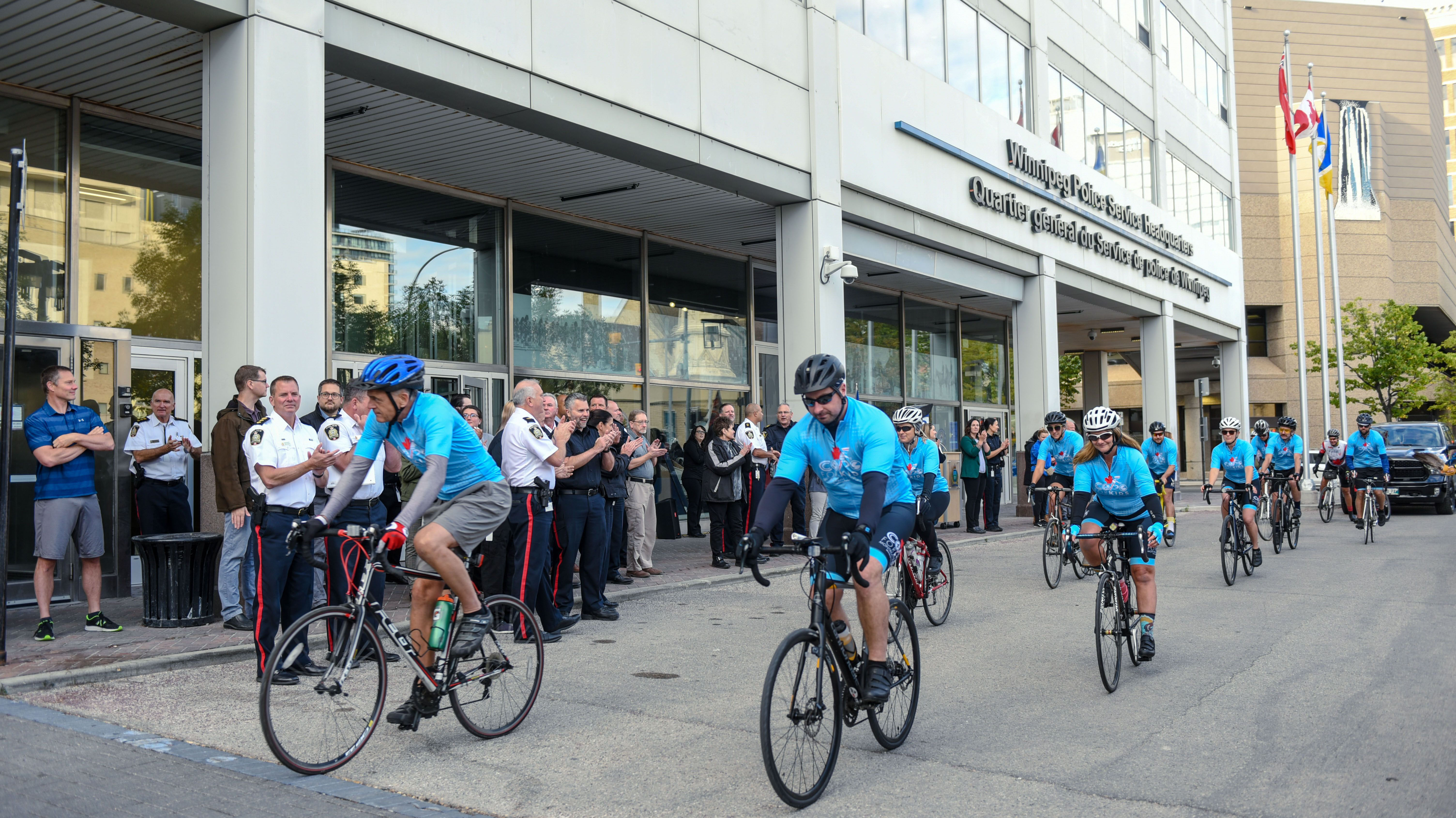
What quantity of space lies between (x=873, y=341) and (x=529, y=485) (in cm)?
1670

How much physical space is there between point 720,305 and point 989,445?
5.35 m

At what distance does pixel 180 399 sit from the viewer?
1212 cm

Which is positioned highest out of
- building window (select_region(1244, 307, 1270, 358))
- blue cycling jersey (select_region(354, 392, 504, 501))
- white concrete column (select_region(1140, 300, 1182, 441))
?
building window (select_region(1244, 307, 1270, 358))

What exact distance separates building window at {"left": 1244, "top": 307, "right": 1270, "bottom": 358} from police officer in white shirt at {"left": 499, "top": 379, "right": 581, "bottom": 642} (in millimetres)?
53007

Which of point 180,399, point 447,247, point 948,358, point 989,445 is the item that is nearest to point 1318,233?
point 948,358

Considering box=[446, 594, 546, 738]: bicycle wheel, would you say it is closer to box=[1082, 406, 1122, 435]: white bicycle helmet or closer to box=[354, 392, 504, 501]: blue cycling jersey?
box=[354, 392, 504, 501]: blue cycling jersey

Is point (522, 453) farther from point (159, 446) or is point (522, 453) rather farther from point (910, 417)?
point (159, 446)

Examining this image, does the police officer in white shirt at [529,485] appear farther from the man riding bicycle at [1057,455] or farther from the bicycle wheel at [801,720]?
the man riding bicycle at [1057,455]

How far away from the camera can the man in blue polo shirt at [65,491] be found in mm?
8453

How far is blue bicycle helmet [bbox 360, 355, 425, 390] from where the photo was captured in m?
5.39

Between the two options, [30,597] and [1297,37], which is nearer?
[30,597]

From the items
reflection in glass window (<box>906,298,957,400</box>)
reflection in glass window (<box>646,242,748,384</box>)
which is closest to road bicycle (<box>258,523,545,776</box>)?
reflection in glass window (<box>646,242,748,384</box>)

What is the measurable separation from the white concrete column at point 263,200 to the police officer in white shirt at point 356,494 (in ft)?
3.70

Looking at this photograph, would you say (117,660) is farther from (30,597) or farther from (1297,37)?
(1297,37)
